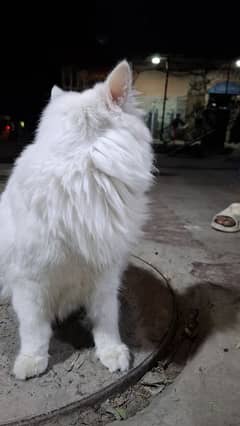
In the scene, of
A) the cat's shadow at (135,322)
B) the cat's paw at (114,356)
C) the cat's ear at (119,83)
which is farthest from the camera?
the cat's shadow at (135,322)

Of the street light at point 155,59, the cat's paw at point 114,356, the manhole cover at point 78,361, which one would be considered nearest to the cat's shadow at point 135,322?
the manhole cover at point 78,361

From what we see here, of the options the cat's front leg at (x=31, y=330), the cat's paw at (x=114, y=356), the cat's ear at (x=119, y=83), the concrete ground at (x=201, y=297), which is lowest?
the concrete ground at (x=201, y=297)

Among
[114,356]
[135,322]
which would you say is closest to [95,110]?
[114,356]

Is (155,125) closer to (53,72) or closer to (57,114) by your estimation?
(53,72)

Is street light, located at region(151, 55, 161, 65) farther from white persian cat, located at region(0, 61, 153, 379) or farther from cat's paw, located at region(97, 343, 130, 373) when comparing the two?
cat's paw, located at region(97, 343, 130, 373)

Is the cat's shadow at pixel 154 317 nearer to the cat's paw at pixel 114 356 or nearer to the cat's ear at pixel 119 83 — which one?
the cat's paw at pixel 114 356

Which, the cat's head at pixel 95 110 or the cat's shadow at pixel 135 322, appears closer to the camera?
the cat's head at pixel 95 110

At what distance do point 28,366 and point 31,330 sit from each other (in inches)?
5.5

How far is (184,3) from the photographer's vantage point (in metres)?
7.67

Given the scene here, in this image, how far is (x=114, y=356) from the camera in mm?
1468

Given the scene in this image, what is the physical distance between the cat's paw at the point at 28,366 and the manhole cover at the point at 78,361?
0.03 metres

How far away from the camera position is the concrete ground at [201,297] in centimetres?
131

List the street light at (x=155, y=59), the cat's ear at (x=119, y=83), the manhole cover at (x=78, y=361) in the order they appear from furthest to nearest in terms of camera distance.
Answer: the street light at (x=155, y=59) < the manhole cover at (x=78, y=361) < the cat's ear at (x=119, y=83)

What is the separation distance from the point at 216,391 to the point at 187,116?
1057 centimetres
